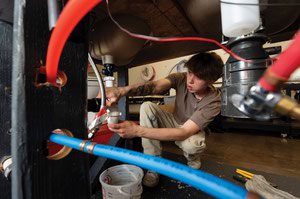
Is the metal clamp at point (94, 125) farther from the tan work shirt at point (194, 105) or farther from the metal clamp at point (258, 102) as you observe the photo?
the tan work shirt at point (194, 105)

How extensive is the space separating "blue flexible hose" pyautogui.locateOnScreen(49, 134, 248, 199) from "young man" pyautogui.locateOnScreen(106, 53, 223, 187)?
0.44 meters

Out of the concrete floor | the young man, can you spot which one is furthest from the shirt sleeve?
the concrete floor

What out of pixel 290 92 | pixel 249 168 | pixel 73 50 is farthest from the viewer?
pixel 290 92

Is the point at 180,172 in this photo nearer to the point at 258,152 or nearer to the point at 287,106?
the point at 287,106

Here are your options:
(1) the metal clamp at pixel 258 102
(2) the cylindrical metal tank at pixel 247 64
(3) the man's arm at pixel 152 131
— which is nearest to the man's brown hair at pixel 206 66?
(3) the man's arm at pixel 152 131

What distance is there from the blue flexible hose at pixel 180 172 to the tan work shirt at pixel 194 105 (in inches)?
28.9

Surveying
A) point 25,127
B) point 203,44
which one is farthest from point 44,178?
point 203,44

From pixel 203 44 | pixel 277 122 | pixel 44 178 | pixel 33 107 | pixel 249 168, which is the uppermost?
pixel 203 44

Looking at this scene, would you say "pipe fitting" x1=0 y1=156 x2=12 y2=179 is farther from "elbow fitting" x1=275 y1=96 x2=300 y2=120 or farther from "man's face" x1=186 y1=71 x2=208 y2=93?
"man's face" x1=186 y1=71 x2=208 y2=93

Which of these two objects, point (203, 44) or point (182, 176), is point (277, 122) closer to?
point (203, 44)

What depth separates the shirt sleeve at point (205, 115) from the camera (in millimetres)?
905

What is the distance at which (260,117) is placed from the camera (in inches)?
7.4

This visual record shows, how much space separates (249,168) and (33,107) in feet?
4.02

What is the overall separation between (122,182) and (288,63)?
0.82m
